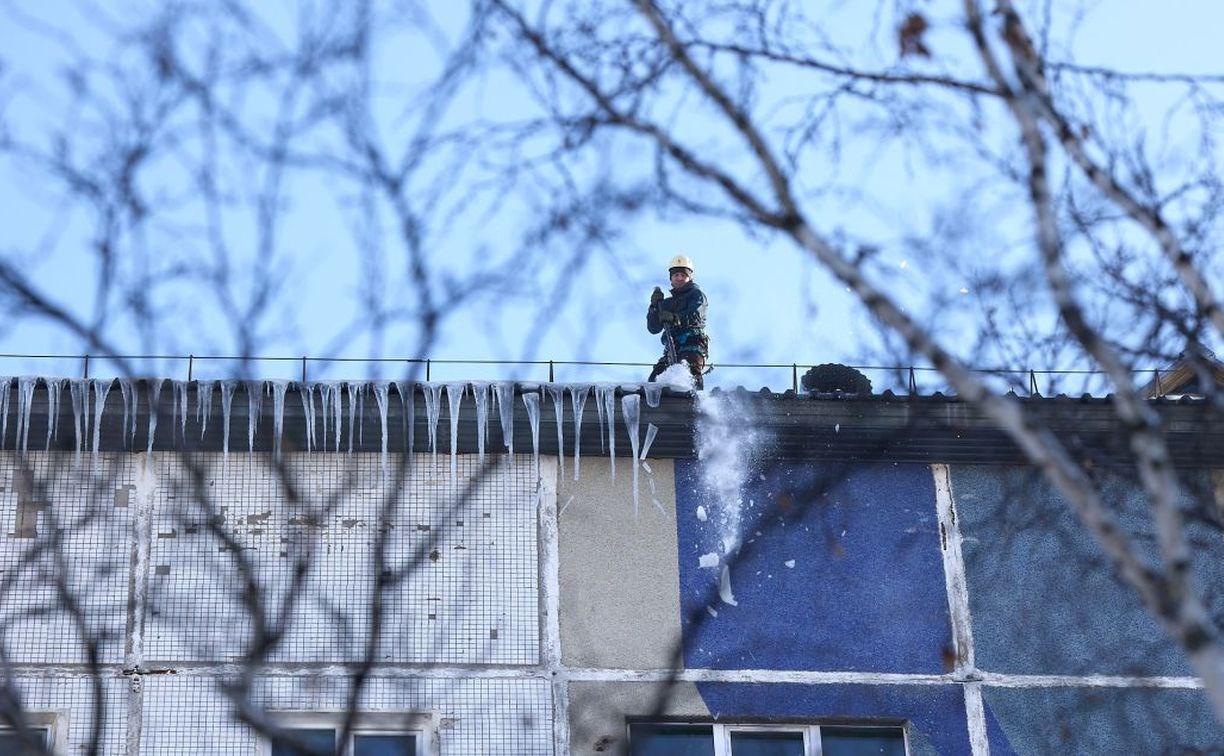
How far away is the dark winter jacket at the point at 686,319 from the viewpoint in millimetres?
12344

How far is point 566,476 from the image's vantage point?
35.2 feet

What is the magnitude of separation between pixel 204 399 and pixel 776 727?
317 cm

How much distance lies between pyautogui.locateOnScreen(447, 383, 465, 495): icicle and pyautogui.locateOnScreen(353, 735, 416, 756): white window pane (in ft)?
4.22

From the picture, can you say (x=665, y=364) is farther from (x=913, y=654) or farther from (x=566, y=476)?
(x=913, y=654)

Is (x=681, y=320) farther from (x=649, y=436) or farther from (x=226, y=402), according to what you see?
(x=226, y=402)

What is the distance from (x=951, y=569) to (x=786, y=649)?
0.98 meters

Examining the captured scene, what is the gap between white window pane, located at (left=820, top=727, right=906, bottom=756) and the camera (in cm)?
1027

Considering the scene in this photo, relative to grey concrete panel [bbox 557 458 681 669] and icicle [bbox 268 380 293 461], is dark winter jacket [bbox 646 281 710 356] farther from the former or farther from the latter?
icicle [bbox 268 380 293 461]

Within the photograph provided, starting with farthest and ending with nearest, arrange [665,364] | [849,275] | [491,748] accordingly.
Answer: [665,364] → [491,748] → [849,275]

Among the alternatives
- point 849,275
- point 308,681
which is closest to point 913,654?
point 308,681

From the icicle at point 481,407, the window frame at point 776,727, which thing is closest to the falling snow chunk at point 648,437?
the icicle at point 481,407

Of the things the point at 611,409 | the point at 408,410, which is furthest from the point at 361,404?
the point at 611,409

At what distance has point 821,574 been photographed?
34.7ft

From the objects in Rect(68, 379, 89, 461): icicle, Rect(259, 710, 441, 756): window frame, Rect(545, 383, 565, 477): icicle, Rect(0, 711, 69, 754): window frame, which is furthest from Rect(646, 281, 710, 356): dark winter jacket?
Rect(0, 711, 69, 754): window frame
